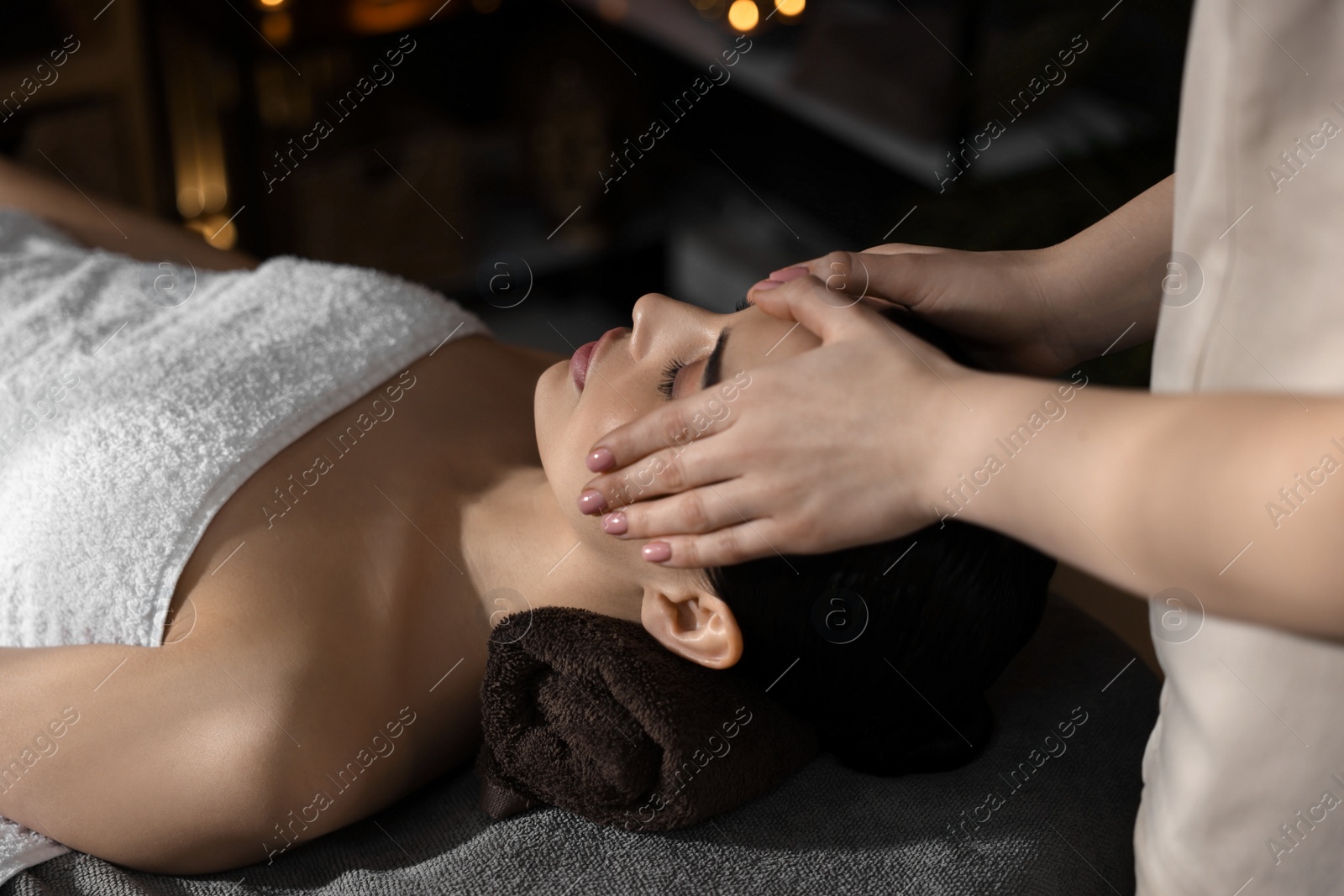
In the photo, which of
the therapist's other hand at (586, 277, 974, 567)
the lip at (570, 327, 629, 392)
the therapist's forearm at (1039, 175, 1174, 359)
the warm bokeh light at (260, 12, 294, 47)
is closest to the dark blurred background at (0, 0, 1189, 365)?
the warm bokeh light at (260, 12, 294, 47)

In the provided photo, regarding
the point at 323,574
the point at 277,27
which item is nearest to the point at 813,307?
the point at 323,574

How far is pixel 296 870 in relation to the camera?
1.01 metres

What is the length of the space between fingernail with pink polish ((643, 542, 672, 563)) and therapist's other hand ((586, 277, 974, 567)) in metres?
0.02

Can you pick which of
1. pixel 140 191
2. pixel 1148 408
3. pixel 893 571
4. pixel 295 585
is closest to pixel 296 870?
pixel 295 585

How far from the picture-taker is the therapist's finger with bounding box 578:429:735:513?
74 cm

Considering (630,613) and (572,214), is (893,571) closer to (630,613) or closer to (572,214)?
(630,613)

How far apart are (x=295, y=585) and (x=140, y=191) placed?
188 centimetres

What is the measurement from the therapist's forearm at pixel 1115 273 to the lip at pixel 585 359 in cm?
42

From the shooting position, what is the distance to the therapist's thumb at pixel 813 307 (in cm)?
77

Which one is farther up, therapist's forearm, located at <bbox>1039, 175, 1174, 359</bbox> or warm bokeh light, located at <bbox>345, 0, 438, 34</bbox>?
warm bokeh light, located at <bbox>345, 0, 438, 34</bbox>

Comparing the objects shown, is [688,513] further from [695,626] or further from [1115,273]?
[1115,273]

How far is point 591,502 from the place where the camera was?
2.86 feet

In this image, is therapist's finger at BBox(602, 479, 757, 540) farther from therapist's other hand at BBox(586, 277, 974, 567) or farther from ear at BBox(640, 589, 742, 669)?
ear at BBox(640, 589, 742, 669)

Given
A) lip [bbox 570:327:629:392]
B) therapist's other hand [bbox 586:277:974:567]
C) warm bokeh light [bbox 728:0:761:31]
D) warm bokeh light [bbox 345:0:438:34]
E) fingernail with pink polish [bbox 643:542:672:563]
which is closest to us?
therapist's other hand [bbox 586:277:974:567]
